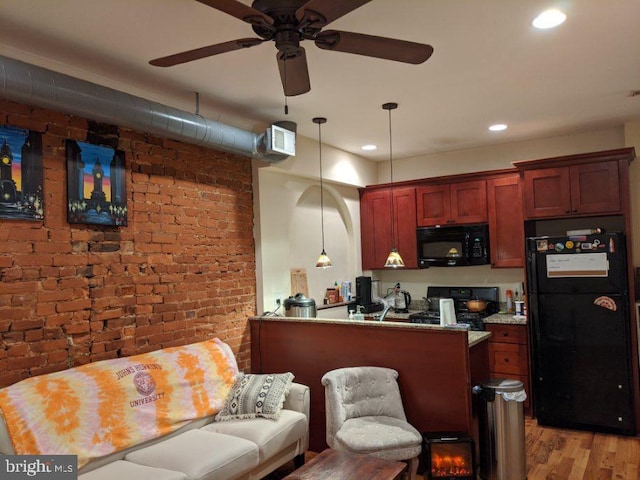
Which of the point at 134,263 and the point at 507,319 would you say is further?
the point at 507,319

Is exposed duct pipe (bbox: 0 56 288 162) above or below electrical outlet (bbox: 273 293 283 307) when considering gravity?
above

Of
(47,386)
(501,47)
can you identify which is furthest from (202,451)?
(501,47)

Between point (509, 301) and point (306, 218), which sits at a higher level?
point (306, 218)

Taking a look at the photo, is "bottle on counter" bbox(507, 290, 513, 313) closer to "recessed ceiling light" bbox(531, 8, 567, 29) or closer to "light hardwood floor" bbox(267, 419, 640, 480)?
"light hardwood floor" bbox(267, 419, 640, 480)

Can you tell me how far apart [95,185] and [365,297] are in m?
3.54

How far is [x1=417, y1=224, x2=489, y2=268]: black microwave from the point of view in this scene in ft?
16.9

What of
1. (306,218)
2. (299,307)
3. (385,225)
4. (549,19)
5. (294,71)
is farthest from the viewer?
(385,225)

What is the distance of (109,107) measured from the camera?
2893mm

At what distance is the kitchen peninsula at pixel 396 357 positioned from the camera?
327cm

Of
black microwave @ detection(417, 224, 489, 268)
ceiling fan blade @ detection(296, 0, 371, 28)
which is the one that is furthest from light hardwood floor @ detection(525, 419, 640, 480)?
ceiling fan blade @ detection(296, 0, 371, 28)

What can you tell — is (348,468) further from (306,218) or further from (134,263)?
(306,218)

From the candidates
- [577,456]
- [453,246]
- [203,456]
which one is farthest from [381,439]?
[453,246]

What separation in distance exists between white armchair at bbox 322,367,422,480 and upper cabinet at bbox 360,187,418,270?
2415 mm

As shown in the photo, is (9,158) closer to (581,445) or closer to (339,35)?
(339,35)
